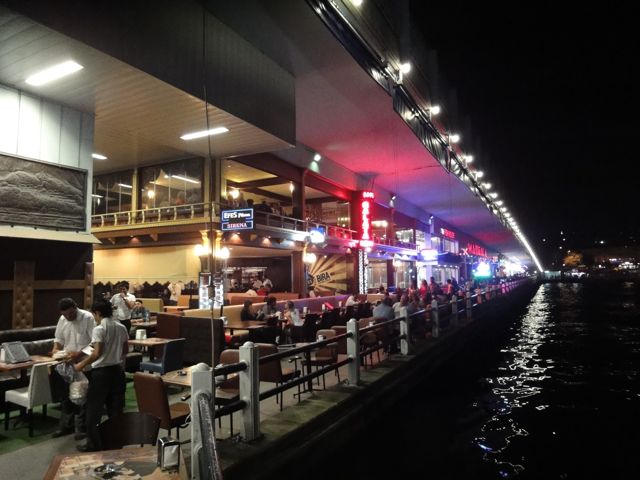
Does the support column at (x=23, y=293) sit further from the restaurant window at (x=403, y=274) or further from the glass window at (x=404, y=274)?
the glass window at (x=404, y=274)

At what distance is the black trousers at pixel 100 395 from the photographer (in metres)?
4.91

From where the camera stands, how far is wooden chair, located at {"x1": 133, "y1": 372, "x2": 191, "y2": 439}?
4.70 m

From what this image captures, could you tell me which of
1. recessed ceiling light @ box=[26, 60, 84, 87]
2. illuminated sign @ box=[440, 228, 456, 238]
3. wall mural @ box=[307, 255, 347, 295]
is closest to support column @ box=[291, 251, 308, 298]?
wall mural @ box=[307, 255, 347, 295]

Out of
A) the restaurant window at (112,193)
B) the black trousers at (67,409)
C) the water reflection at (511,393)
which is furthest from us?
the restaurant window at (112,193)

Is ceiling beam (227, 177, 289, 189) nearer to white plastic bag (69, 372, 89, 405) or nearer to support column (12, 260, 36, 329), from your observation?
support column (12, 260, 36, 329)

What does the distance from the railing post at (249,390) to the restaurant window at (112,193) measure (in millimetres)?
20834

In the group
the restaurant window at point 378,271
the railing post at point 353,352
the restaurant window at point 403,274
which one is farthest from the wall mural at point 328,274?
the railing post at point 353,352

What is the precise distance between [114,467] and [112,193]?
2384 centimetres

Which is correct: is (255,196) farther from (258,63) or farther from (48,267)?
(48,267)

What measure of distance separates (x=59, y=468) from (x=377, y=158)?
75.2 feet

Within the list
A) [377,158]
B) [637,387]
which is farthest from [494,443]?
[377,158]

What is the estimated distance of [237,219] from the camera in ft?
55.6

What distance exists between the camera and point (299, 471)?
514 cm

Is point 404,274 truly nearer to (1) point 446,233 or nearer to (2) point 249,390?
(1) point 446,233
